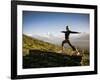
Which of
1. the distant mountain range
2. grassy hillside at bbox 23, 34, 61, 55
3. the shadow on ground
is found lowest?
the shadow on ground

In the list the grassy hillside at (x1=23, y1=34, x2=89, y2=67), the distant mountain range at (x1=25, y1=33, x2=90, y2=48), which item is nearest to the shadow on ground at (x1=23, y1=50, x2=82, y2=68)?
the grassy hillside at (x1=23, y1=34, x2=89, y2=67)

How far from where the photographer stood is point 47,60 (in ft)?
6.75

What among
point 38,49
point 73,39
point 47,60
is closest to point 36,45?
point 38,49

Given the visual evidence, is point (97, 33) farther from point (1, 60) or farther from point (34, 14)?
point (1, 60)

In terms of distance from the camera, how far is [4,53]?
6.29 ft

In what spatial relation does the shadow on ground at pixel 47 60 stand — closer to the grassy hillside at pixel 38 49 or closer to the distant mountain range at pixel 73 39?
the grassy hillside at pixel 38 49

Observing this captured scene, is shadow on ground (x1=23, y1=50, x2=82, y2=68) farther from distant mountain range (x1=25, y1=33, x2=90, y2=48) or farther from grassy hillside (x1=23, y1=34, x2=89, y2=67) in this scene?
distant mountain range (x1=25, y1=33, x2=90, y2=48)

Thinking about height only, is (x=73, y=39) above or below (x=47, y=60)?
above

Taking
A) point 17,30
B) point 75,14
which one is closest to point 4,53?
point 17,30

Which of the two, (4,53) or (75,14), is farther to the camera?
(75,14)

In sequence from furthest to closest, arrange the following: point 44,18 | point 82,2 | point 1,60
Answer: point 82,2 < point 44,18 < point 1,60

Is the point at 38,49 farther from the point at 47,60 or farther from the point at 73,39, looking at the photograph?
the point at 73,39

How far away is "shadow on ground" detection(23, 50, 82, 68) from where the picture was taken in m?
2.00

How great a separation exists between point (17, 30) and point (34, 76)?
18.2 inches
